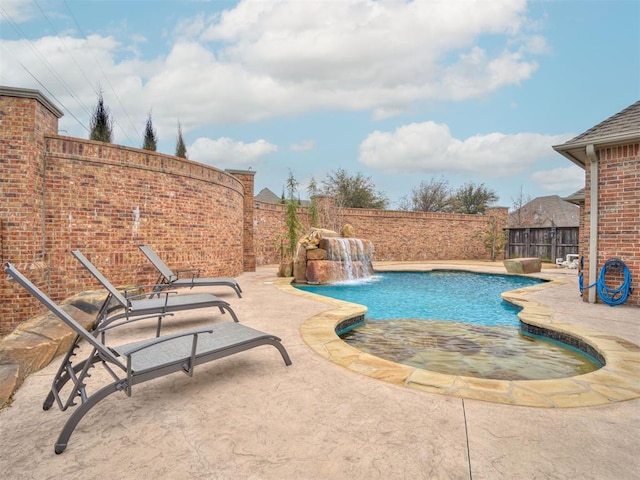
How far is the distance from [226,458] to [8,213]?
6.10 metres

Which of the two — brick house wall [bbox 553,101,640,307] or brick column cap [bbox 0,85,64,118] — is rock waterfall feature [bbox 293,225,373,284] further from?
brick column cap [bbox 0,85,64,118]

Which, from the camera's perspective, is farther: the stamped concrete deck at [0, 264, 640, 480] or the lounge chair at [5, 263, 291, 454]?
the lounge chair at [5, 263, 291, 454]

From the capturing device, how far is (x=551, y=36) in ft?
24.6

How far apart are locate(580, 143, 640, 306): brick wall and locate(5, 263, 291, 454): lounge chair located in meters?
6.34

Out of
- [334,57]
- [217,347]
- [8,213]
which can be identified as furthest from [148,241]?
[334,57]

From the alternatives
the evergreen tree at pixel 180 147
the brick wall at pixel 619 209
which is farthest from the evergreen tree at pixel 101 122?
the brick wall at pixel 619 209

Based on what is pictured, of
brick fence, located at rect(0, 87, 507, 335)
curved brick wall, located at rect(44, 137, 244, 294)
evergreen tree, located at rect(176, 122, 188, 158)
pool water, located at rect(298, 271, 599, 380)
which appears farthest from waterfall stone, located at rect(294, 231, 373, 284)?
evergreen tree, located at rect(176, 122, 188, 158)

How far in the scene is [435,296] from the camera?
827 centimetres

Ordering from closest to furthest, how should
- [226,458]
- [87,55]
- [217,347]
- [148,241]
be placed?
[226,458] < [217,347] < [148,241] < [87,55]

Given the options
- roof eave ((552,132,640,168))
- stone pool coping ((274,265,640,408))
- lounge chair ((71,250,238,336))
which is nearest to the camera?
stone pool coping ((274,265,640,408))

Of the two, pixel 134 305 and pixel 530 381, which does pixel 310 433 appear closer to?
pixel 530 381

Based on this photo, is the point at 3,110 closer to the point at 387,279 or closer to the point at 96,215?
the point at 96,215

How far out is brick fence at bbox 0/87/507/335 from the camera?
17.6ft

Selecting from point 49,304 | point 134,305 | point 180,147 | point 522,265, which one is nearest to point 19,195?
point 134,305
